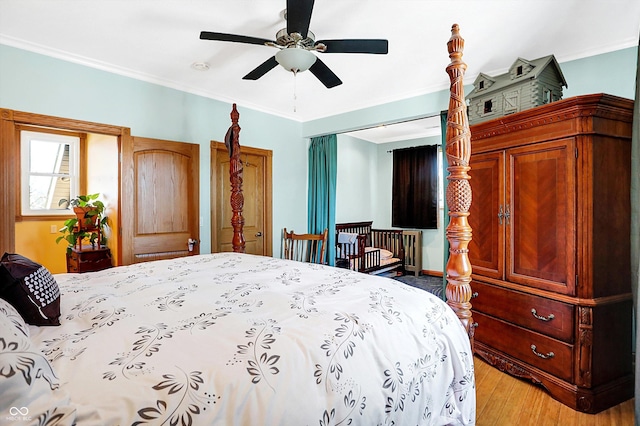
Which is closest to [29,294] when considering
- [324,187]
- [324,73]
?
[324,73]

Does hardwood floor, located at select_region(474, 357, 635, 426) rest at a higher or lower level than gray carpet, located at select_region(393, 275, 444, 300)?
lower

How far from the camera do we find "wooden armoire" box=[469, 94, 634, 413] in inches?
78.2

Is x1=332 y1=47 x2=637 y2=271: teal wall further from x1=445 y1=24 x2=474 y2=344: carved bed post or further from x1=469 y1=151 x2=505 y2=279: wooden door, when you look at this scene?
x1=445 y1=24 x2=474 y2=344: carved bed post

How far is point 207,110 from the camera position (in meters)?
3.79

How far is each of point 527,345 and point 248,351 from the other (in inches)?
88.4

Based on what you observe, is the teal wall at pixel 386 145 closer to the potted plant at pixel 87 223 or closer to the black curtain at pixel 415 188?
the black curtain at pixel 415 188

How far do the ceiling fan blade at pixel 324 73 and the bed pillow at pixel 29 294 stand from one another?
2.03m

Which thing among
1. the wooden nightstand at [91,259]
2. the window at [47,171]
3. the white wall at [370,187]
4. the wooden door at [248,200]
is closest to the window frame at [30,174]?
the window at [47,171]

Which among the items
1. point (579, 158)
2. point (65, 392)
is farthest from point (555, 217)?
point (65, 392)

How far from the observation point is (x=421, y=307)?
1.38 m

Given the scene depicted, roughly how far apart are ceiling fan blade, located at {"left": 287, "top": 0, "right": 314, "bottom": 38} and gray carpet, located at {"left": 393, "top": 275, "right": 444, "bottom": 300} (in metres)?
4.06

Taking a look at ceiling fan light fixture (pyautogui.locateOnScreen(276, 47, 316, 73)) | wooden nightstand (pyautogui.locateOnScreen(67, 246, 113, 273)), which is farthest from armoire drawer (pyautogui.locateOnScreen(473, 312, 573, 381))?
wooden nightstand (pyautogui.locateOnScreen(67, 246, 113, 273))

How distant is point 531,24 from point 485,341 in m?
2.42

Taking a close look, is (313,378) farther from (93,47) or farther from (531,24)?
(93,47)
